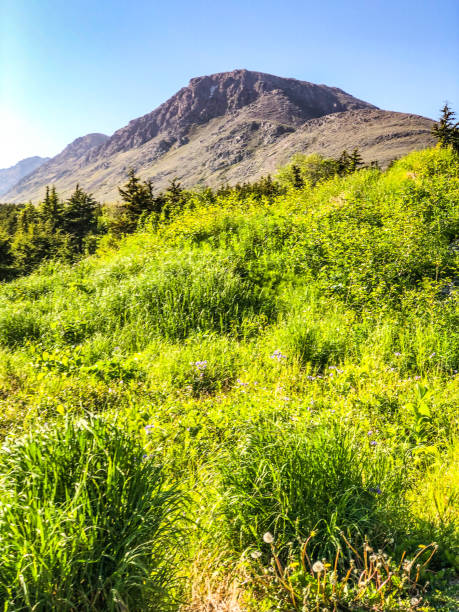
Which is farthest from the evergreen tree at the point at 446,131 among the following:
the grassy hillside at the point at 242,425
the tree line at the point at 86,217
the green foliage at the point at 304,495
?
the green foliage at the point at 304,495

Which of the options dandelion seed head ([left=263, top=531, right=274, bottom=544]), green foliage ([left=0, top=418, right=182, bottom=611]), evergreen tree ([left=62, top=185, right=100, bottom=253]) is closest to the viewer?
green foliage ([left=0, top=418, right=182, bottom=611])

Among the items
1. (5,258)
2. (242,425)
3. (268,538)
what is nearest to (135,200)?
(5,258)

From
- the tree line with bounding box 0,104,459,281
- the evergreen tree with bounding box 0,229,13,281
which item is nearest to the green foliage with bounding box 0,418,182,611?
the tree line with bounding box 0,104,459,281

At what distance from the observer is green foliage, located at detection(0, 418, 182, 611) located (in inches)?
55.8

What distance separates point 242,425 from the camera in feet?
9.23

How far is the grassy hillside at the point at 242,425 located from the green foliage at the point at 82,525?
0.5 inches

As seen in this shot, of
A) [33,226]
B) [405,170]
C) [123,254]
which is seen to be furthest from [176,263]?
[33,226]

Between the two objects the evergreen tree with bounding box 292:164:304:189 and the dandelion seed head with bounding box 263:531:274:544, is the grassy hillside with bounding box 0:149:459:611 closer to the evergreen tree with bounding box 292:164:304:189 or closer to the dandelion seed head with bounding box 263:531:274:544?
the dandelion seed head with bounding box 263:531:274:544

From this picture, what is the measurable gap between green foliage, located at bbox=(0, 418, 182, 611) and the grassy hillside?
0.01 meters

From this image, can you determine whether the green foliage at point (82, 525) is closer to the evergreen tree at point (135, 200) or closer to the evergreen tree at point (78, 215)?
the evergreen tree at point (135, 200)

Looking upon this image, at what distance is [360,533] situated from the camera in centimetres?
188

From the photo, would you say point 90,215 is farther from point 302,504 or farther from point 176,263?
point 302,504

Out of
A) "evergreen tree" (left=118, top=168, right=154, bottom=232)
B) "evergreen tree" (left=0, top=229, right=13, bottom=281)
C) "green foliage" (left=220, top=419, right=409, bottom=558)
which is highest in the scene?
"evergreen tree" (left=118, top=168, right=154, bottom=232)

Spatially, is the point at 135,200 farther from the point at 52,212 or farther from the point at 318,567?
the point at 318,567
